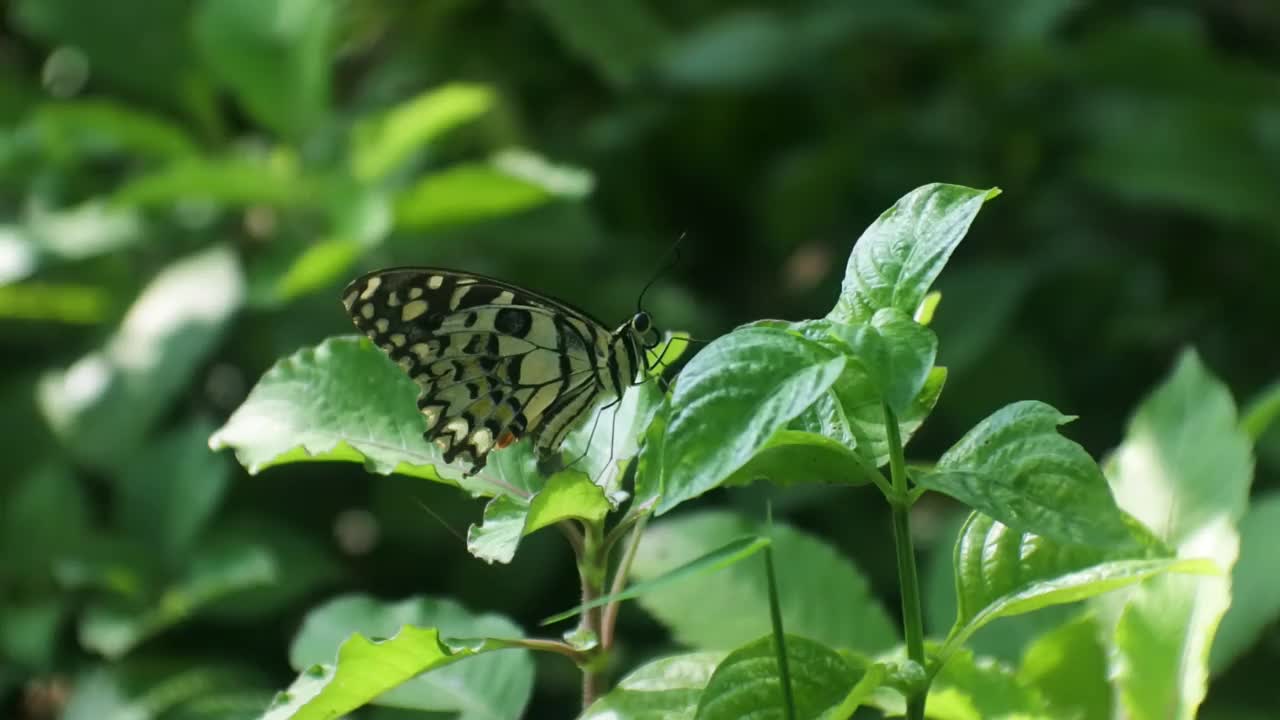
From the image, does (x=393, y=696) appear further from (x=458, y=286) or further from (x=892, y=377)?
(x=892, y=377)

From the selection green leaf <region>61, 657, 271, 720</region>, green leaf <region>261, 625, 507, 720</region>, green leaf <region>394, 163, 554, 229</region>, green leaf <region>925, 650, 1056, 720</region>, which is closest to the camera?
green leaf <region>261, 625, 507, 720</region>

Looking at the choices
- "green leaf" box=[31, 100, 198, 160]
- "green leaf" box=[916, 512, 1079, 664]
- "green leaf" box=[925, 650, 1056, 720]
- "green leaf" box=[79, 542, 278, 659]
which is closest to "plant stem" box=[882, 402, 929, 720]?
"green leaf" box=[925, 650, 1056, 720]

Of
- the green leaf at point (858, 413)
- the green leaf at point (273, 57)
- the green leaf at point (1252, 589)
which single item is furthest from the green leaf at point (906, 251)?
the green leaf at point (273, 57)

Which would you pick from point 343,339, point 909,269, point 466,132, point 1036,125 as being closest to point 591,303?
point 466,132

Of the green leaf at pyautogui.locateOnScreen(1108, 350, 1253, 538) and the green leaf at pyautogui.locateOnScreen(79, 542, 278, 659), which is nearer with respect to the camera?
the green leaf at pyautogui.locateOnScreen(1108, 350, 1253, 538)

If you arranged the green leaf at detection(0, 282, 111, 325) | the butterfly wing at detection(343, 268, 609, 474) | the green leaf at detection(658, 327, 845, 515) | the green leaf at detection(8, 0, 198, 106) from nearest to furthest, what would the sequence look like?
the green leaf at detection(658, 327, 845, 515), the butterfly wing at detection(343, 268, 609, 474), the green leaf at detection(0, 282, 111, 325), the green leaf at detection(8, 0, 198, 106)

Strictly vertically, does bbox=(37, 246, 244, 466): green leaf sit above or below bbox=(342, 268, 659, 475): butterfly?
above

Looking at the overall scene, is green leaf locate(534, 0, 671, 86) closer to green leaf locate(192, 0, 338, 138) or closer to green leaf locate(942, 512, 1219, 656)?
green leaf locate(192, 0, 338, 138)
